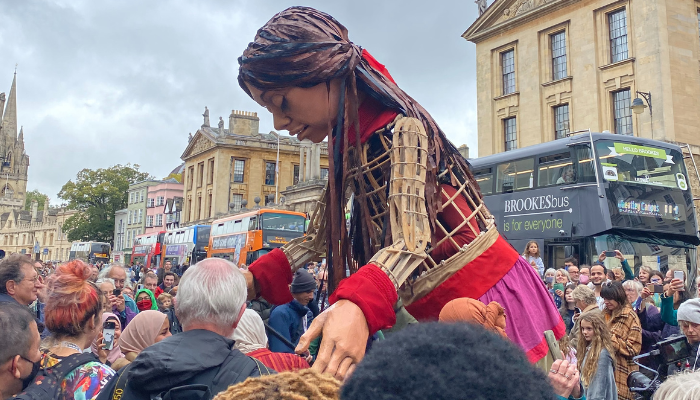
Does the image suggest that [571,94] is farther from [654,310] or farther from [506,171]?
[654,310]

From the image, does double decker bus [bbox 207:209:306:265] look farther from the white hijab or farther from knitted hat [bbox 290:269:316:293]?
the white hijab

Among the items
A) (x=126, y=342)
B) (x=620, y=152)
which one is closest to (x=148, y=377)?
(x=126, y=342)

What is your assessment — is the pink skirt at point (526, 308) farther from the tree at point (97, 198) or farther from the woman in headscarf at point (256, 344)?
the tree at point (97, 198)

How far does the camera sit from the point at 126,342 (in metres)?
3.46

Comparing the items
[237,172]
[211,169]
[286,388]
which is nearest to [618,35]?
[286,388]

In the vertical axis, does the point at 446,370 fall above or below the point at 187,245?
below

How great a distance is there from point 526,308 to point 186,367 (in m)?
1.40

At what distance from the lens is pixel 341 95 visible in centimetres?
254

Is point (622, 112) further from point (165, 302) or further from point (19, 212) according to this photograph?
Result: point (19, 212)

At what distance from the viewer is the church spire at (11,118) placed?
116 meters

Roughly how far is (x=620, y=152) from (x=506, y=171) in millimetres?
3064

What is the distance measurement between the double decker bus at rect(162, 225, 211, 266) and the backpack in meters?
28.3

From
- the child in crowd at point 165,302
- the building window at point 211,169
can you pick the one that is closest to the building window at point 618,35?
the child in crowd at point 165,302

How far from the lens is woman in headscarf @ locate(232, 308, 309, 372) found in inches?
92.4
